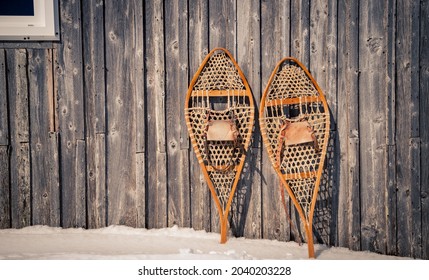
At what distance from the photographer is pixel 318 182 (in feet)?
8.38

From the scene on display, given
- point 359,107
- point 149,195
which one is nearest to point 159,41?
point 149,195

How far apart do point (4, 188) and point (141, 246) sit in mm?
1322

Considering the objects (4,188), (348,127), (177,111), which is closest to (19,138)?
(4,188)

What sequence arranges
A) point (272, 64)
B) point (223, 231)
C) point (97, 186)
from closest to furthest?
point (223, 231), point (272, 64), point (97, 186)

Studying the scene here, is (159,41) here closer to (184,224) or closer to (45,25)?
(45,25)

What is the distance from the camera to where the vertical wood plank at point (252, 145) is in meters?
2.74

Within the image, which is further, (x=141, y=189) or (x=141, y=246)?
(x=141, y=189)

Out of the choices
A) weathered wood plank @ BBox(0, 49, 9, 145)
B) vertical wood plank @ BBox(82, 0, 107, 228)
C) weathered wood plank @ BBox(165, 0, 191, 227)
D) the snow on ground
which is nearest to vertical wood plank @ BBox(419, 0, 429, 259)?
the snow on ground

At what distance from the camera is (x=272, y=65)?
2750 millimetres

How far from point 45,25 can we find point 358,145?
2.75 meters

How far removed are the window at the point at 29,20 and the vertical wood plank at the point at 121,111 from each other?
1.47 ft

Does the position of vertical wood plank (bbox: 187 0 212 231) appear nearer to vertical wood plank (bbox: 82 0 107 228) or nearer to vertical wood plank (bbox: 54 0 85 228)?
vertical wood plank (bbox: 82 0 107 228)

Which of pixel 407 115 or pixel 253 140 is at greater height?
pixel 407 115

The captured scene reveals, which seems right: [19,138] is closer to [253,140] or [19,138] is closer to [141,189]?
[141,189]
